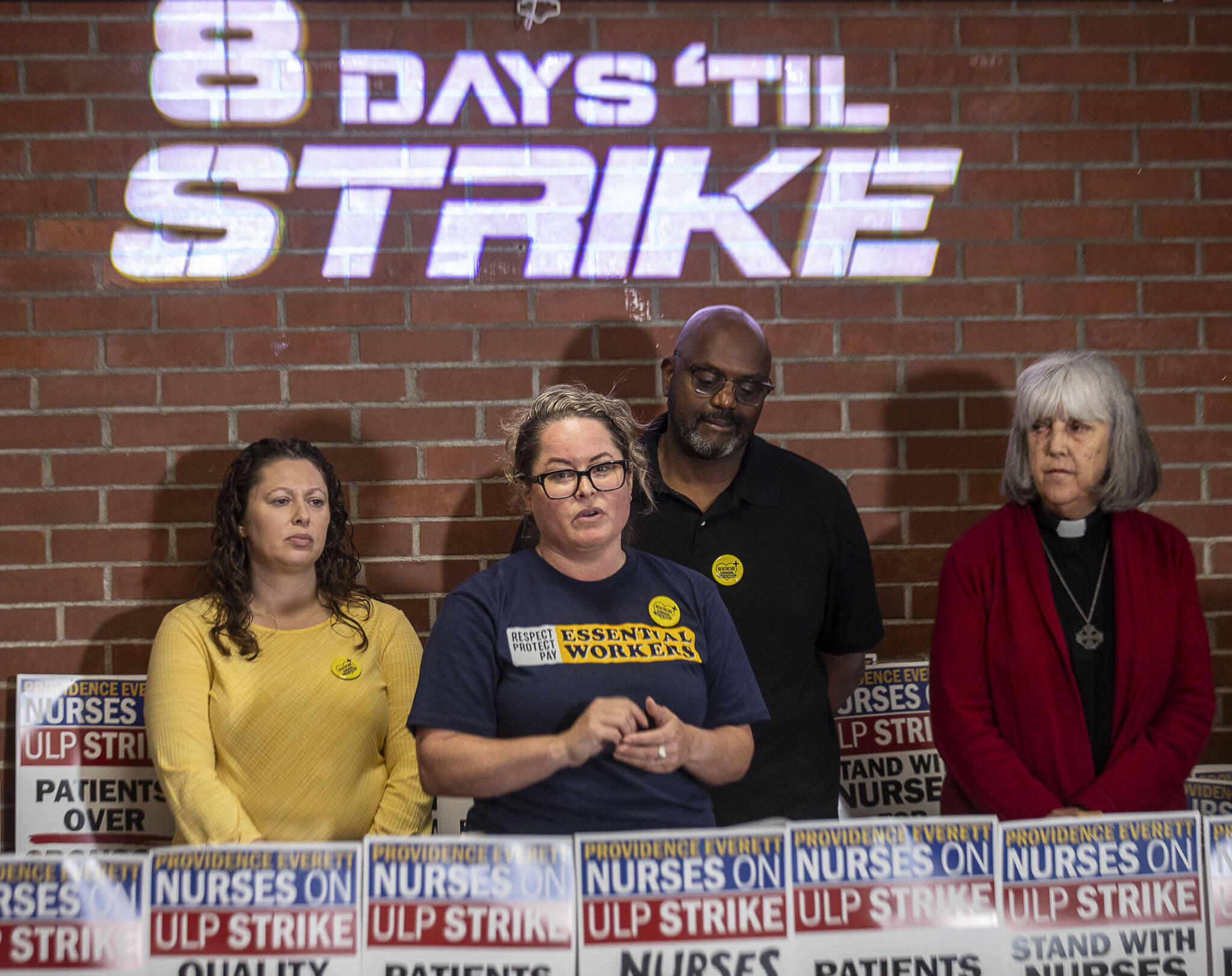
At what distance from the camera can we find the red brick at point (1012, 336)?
3146 millimetres

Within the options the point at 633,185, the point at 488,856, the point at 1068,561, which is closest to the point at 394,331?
the point at 633,185

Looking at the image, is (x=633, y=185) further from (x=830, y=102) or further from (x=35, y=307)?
(x=35, y=307)

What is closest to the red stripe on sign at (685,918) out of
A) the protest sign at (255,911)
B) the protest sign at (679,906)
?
the protest sign at (679,906)

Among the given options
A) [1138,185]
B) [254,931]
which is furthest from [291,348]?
[1138,185]

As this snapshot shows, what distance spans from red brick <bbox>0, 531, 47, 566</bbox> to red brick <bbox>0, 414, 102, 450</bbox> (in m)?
0.26

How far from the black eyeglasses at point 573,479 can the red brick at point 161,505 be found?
1.47 meters

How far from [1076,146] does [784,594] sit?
179 cm

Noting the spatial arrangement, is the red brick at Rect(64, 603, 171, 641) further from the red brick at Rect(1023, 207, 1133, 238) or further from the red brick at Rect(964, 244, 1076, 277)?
the red brick at Rect(1023, 207, 1133, 238)

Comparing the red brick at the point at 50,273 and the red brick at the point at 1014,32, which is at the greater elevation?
the red brick at the point at 1014,32

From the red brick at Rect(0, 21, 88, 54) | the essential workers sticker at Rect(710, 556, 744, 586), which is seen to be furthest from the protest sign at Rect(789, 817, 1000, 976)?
the red brick at Rect(0, 21, 88, 54)

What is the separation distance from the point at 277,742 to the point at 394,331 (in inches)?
49.3

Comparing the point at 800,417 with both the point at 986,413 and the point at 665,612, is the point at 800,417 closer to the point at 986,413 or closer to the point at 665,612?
the point at 986,413

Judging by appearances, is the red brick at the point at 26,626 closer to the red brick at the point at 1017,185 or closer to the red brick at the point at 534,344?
the red brick at the point at 534,344

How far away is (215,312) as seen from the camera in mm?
3025
